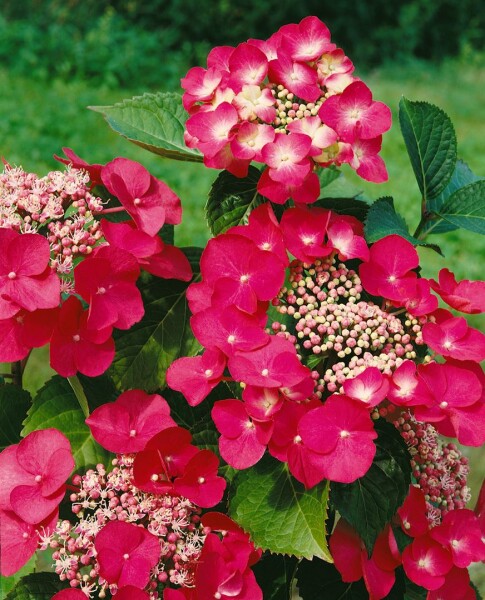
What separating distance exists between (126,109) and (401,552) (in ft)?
1.97

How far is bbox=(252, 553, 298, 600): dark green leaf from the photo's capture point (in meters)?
1.03

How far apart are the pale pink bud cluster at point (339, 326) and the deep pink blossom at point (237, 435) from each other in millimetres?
Result: 77

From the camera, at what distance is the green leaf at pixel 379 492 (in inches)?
35.6

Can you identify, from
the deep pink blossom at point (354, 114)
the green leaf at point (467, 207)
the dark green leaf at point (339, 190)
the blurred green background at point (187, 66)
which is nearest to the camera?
the deep pink blossom at point (354, 114)

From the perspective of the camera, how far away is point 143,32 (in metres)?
6.58

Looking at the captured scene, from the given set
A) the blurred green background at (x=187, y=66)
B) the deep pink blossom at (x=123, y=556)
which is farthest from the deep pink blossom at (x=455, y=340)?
the blurred green background at (x=187, y=66)

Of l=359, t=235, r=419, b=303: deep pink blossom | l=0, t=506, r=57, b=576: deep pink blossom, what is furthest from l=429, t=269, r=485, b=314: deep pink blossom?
l=0, t=506, r=57, b=576: deep pink blossom

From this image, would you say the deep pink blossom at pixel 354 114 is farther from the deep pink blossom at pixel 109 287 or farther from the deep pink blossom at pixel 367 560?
the deep pink blossom at pixel 367 560

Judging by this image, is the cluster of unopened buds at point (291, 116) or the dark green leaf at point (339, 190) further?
the dark green leaf at point (339, 190)

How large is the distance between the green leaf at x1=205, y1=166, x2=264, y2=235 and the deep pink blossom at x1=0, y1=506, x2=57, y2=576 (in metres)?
0.36

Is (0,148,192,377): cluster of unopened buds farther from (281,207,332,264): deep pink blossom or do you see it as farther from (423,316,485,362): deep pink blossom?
(423,316,485,362): deep pink blossom

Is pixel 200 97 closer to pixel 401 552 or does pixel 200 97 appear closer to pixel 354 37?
pixel 401 552

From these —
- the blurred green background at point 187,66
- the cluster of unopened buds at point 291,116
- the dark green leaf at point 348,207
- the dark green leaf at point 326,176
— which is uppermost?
the cluster of unopened buds at point 291,116

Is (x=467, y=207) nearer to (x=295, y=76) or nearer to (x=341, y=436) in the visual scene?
(x=295, y=76)
